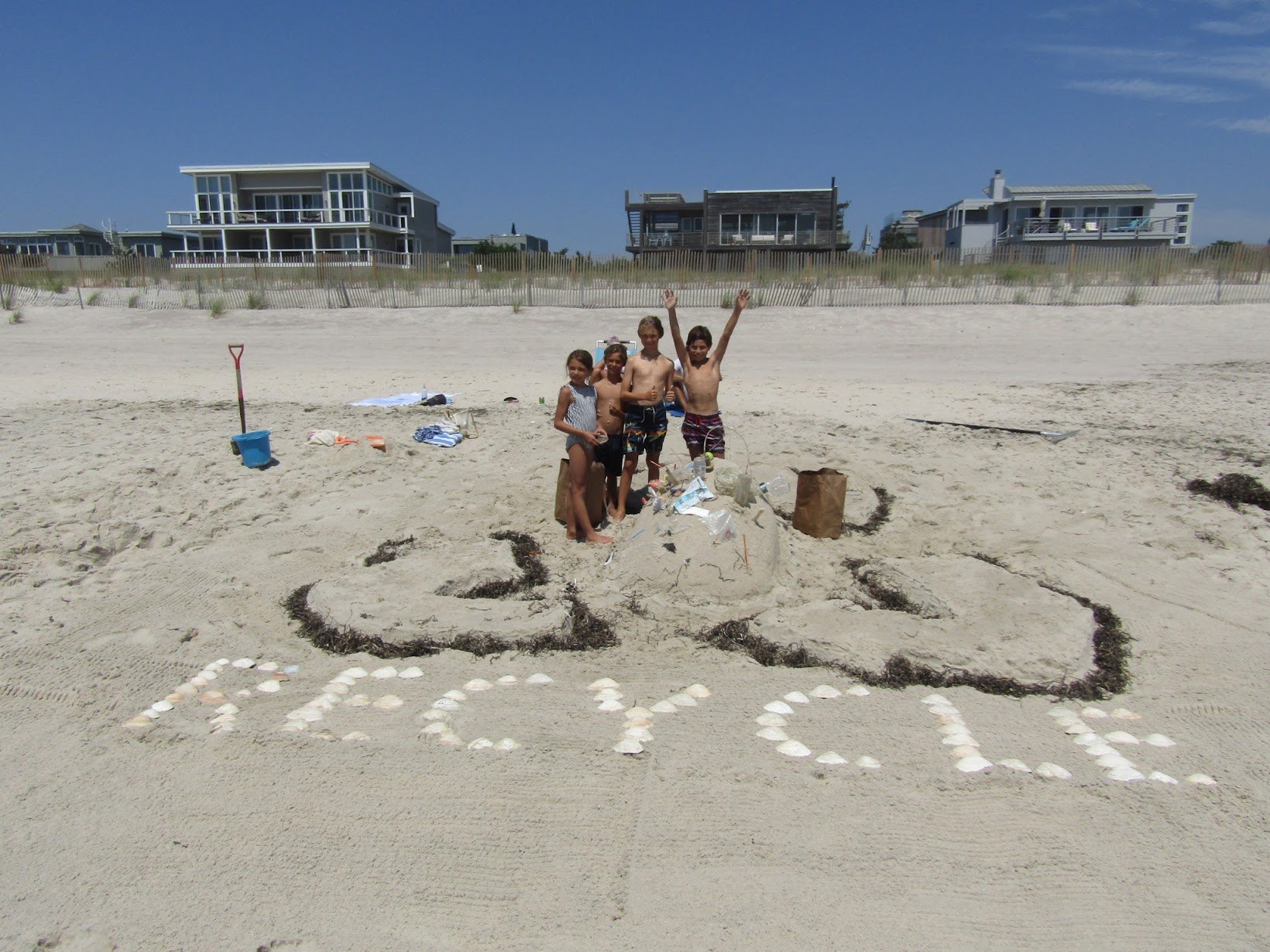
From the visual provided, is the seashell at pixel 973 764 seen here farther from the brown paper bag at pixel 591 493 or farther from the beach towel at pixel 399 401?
the beach towel at pixel 399 401

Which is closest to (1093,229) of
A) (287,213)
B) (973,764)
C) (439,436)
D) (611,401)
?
(287,213)

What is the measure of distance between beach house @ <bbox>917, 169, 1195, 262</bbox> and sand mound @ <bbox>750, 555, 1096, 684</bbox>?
39956 mm

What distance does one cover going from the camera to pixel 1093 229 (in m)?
44.9

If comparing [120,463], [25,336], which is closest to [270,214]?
[25,336]

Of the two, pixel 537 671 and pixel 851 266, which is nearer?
pixel 537 671

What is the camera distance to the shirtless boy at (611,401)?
19.2ft

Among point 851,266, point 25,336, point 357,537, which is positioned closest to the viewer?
point 357,537

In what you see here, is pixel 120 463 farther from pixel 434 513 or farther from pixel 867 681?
pixel 867 681

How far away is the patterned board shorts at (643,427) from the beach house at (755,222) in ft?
110

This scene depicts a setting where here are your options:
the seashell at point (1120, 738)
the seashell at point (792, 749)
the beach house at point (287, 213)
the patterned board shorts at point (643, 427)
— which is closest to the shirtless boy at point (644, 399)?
the patterned board shorts at point (643, 427)

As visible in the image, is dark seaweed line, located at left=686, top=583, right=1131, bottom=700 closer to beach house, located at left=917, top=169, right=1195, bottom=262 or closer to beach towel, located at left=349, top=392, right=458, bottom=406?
beach towel, located at left=349, top=392, right=458, bottom=406

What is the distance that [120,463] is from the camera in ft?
23.0

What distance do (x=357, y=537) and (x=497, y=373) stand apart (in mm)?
6595

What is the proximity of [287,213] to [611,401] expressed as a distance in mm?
43215
